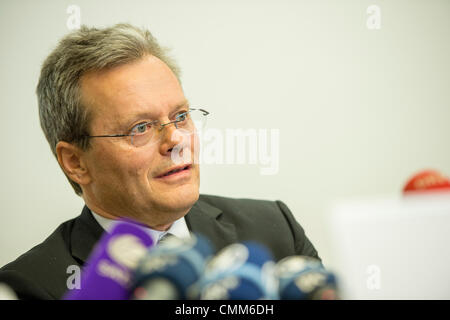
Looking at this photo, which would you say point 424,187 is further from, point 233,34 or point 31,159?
point 31,159

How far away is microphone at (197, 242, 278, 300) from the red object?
323 mm

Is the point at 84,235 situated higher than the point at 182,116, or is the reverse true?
the point at 182,116

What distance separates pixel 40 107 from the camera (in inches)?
54.4

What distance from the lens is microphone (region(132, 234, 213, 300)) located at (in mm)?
573

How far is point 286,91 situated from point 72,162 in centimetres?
95

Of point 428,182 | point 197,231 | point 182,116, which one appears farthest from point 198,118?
point 428,182

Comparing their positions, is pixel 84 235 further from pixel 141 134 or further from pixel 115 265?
pixel 115 265

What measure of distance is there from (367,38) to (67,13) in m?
1.27

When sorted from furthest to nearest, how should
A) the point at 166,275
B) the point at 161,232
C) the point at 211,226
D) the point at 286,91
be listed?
1. the point at 286,91
2. the point at 211,226
3. the point at 161,232
4. the point at 166,275

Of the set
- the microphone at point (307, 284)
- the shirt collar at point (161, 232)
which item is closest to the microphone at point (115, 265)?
the microphone at point (307, 284)

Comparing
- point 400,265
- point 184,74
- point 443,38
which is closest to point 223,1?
point 184,74

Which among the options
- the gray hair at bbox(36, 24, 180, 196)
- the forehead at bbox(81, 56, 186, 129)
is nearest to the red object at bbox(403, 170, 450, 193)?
the forehead at bbox(81, 56, 186, 129)

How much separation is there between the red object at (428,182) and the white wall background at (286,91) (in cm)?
106

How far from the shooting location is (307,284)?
0.62 m
